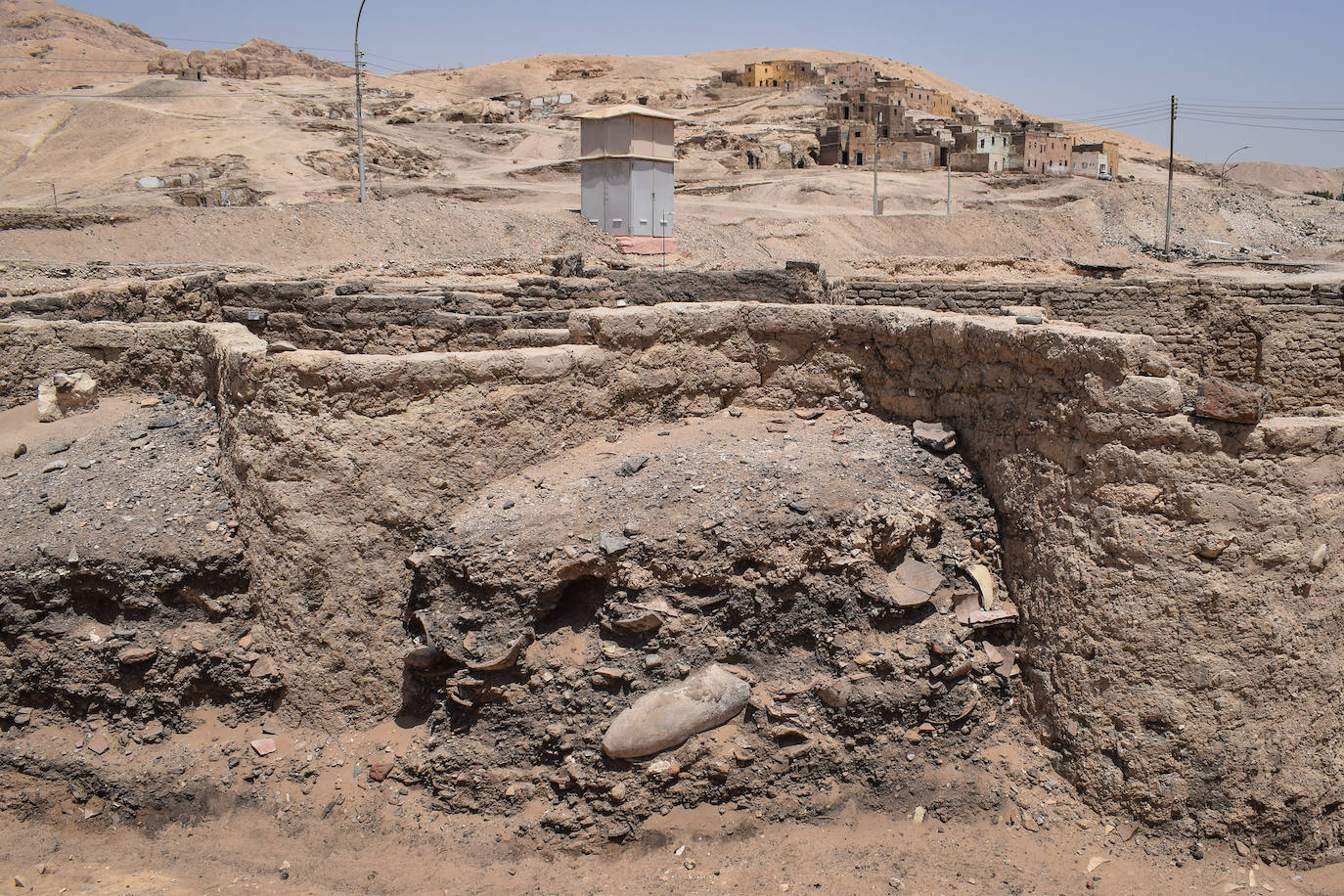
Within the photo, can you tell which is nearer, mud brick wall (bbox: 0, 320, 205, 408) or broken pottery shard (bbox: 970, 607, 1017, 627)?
broken pottery shard (bbox: 970, 607, 1017, 627)

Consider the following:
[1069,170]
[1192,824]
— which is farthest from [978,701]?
[1069,170]

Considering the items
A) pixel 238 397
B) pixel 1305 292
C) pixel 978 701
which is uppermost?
pixel 1305 292

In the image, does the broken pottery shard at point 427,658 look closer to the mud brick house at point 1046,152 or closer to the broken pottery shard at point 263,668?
the broken pottery shard at point 263,668

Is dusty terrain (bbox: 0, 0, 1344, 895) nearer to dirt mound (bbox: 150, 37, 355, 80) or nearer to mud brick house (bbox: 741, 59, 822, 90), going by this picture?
dirt mound (bbox: 150, 37, 355, 80)

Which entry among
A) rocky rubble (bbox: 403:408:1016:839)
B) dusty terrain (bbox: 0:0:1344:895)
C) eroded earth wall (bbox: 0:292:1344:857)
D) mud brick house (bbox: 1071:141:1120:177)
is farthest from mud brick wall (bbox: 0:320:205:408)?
mud brick house (bbox: 1071:141:1120:177)

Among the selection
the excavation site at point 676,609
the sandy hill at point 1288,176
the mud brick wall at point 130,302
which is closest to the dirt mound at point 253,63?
the mud brick wall at point 130,302

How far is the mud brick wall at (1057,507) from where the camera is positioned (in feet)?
14.5

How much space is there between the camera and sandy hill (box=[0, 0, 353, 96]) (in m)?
48.1

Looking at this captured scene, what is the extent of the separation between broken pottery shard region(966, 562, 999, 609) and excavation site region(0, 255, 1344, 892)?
41 mm

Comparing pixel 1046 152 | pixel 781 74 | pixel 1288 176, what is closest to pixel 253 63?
pixel 781 74

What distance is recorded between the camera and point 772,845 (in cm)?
446

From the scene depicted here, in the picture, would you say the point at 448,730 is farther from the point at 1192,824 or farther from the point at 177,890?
the point at 1192,824

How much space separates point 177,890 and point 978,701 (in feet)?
12.9

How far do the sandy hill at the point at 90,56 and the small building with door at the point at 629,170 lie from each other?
37.2 meters
